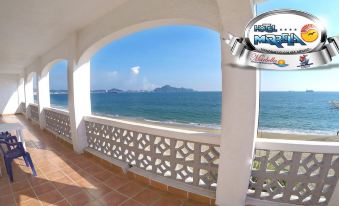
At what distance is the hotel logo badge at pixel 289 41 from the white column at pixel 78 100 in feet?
12.1

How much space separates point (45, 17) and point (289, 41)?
11.9 ft

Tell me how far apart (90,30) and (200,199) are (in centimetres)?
348

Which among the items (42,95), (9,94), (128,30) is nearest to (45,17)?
(128,30)

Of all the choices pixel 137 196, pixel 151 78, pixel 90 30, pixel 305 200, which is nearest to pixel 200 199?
pixel 137 196

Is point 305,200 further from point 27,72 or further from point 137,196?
point 27,72

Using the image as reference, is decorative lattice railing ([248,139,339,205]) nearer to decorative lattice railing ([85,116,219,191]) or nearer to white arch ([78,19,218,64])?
decorative lattice railing ([85,116,219,191])

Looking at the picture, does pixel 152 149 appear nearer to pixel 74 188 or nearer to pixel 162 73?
pixel 74 188

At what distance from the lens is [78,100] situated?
3955mm

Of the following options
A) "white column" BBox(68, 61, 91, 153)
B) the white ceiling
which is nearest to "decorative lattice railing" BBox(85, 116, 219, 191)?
"white column" BBox(68, 61, 91, 153)

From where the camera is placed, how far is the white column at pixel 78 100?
3.92 metres

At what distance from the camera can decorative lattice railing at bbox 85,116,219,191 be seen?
2.24 m

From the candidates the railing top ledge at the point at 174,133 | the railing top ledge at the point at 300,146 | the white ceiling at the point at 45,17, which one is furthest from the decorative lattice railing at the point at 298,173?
the white ceiling at the point at 45,17

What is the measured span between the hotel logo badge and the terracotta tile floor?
1898mm

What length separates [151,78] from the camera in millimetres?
58562
